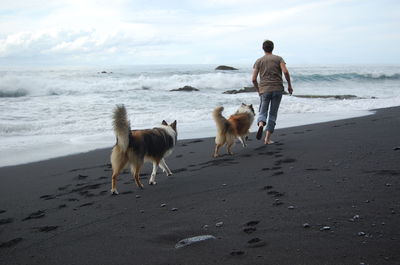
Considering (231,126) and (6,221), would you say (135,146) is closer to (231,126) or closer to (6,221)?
(6,221)

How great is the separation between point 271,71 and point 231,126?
1.35m

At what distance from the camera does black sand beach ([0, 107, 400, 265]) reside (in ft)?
9.82

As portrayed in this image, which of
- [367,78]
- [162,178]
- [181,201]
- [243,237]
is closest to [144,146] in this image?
[162,178]

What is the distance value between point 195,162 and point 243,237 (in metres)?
3.87

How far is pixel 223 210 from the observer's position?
4086 millimetres

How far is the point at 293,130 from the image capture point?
10.0 metres

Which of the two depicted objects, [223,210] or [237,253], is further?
[223,210]

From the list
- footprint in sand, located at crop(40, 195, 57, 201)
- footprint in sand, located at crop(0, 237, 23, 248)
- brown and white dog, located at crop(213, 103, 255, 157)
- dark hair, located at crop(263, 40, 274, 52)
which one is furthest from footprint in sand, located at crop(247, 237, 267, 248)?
dark hair, located at crop(263, 40, 274, 52)

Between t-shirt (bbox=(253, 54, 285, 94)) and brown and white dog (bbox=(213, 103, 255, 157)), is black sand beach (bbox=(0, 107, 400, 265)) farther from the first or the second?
t-shirt (bbox=(253, 54, 285, 94))

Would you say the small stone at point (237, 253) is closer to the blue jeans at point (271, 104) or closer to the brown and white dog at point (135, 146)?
the brown and white dog at point (135, 146)

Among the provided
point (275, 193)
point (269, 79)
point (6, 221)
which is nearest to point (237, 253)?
point (275, 193)

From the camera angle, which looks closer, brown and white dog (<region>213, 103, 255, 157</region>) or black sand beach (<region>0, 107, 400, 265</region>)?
black sand beach (<region>0, 107, 400, 265</region>)

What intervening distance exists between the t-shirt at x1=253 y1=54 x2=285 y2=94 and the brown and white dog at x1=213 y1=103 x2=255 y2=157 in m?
0.67

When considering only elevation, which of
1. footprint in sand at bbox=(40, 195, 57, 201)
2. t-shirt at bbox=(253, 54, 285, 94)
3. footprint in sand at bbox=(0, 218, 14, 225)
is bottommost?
footprint in sand at bbox=(0, 218, 14, 225)
